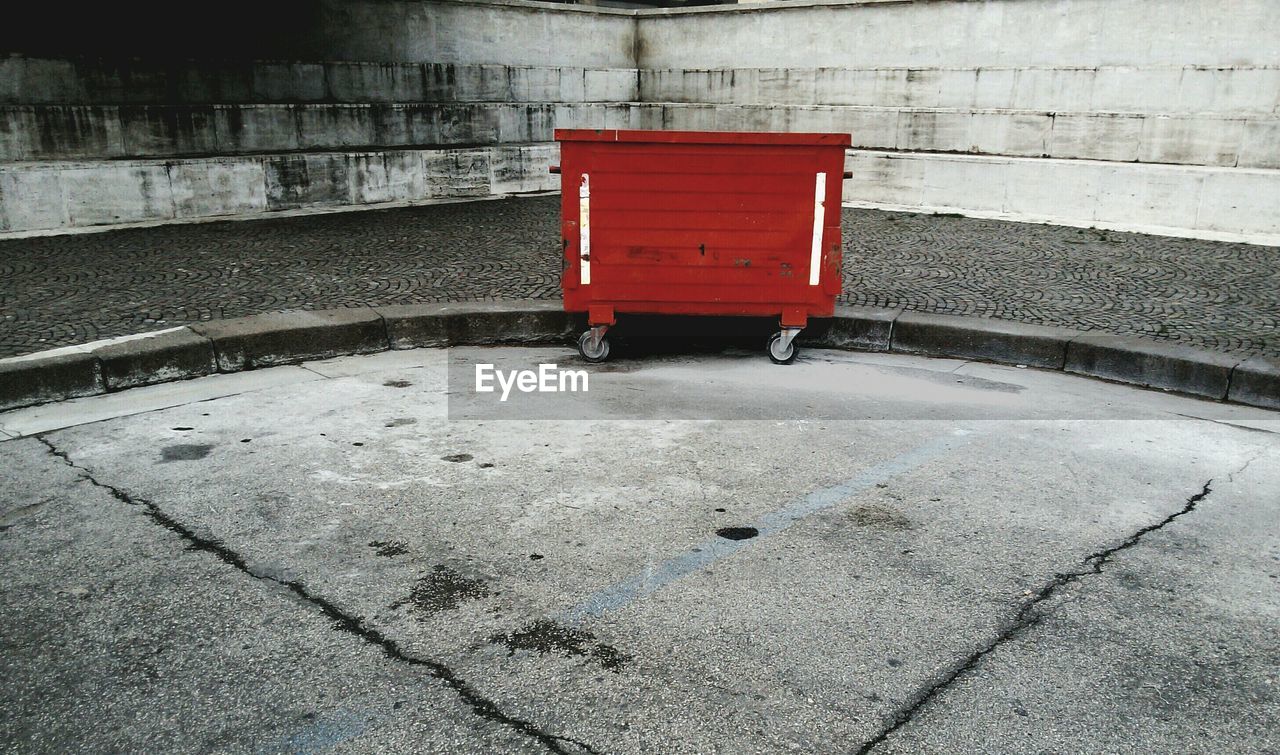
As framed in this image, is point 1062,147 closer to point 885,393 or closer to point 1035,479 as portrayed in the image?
point 885,393

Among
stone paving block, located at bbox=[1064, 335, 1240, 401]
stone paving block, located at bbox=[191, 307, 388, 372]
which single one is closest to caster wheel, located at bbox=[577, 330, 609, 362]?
stone paving block, located at bbox=[191, 307, 388, 372]

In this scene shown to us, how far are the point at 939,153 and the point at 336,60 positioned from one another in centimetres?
696

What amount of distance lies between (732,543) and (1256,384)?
11.3 ft

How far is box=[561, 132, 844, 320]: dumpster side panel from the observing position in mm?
5375

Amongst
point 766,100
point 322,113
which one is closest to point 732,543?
point 322,113

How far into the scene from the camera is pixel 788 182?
542cm

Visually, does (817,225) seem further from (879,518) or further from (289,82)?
(289,82)

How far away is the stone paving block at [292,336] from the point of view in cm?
536

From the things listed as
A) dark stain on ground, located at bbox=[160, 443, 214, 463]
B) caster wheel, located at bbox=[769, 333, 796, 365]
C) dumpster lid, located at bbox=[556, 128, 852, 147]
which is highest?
dumpster lid, located at bbox=[556, 128, 852, 147]

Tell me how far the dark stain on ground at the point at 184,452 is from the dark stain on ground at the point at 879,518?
9.00 feet

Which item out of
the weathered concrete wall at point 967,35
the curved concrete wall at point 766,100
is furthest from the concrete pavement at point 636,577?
the weathered concrete wall at point 967,35

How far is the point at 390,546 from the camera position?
10.6ft

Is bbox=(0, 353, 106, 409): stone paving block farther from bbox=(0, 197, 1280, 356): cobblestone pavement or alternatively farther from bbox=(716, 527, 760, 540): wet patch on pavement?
bbox=(716, 527, 760, 540): wet patch on pavement

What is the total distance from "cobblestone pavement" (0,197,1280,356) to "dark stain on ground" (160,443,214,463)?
1.51 meters
